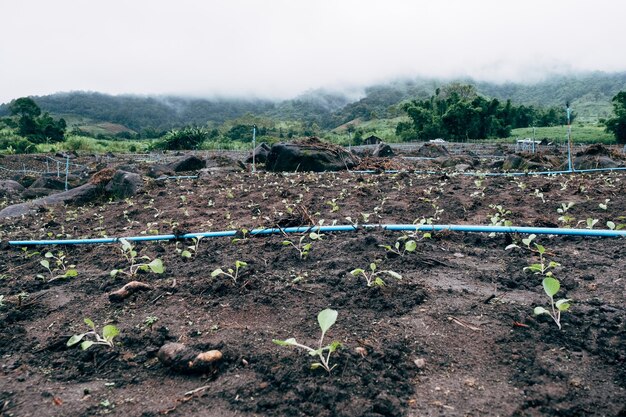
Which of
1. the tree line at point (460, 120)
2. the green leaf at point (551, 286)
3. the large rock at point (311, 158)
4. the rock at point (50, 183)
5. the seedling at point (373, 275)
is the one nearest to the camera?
the green leaf at point (551, 286)

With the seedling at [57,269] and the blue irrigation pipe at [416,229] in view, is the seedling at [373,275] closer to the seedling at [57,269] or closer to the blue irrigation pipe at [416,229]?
the blue irrigation pipe at [416,229]

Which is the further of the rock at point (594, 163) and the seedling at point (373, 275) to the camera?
the rock at point (594, 163)

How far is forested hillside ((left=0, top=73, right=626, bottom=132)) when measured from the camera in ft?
265

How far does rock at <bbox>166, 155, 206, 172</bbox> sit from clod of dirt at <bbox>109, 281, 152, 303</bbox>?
9.45m

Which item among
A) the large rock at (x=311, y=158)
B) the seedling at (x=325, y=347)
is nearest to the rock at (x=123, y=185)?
the large rock at (x=311, y=158)

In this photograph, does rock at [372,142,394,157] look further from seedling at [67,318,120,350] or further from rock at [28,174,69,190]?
seedling at [67,318,120,350]

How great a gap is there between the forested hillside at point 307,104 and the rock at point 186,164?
62.7 meters

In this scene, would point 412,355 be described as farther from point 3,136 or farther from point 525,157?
point 3,136

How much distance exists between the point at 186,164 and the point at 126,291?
964 cm

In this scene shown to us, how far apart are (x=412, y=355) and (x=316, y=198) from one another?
401 centimetres

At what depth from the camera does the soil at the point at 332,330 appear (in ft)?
4.81

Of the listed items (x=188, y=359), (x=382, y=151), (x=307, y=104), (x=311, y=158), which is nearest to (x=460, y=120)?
(x=382, y=151)

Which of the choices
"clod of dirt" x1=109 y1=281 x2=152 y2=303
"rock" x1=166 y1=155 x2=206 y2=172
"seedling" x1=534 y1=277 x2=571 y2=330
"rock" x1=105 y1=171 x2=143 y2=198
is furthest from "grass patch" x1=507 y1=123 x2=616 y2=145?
"clod of dirt" x1=109 y1=281 x2=152 y2=303

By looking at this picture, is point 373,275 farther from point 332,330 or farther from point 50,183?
point 50,183
